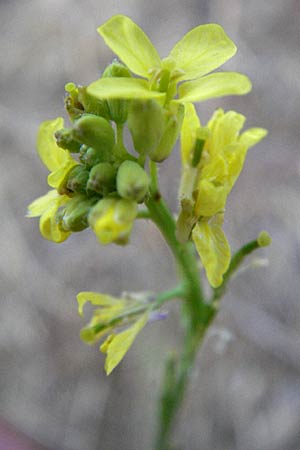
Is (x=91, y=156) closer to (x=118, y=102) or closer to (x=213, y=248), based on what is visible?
(x=118, y=102)

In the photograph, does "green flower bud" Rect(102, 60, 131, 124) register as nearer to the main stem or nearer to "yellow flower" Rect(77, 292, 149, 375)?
the main stem

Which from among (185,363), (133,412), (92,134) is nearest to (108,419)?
(133,412)

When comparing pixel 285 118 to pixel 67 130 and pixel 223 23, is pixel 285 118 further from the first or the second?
pixel 67 130

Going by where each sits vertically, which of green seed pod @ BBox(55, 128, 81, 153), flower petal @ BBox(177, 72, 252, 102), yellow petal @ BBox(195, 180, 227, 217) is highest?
green seed pod @ BBox(55, 128, 81, 153)

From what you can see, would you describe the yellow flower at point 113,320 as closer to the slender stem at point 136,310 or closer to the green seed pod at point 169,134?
the slender stem at point 136,310

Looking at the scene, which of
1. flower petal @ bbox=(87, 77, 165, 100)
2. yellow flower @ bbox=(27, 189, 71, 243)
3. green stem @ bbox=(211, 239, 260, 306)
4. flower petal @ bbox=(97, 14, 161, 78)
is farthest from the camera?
green stem @ bbox=(211, 239, 260, 306)

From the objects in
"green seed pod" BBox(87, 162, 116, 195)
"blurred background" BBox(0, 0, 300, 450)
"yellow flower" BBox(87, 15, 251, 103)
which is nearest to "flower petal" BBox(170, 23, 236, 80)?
"yellow flower" BBox(87, 15, 251, 103)

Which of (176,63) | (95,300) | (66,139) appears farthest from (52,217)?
(176,63)
